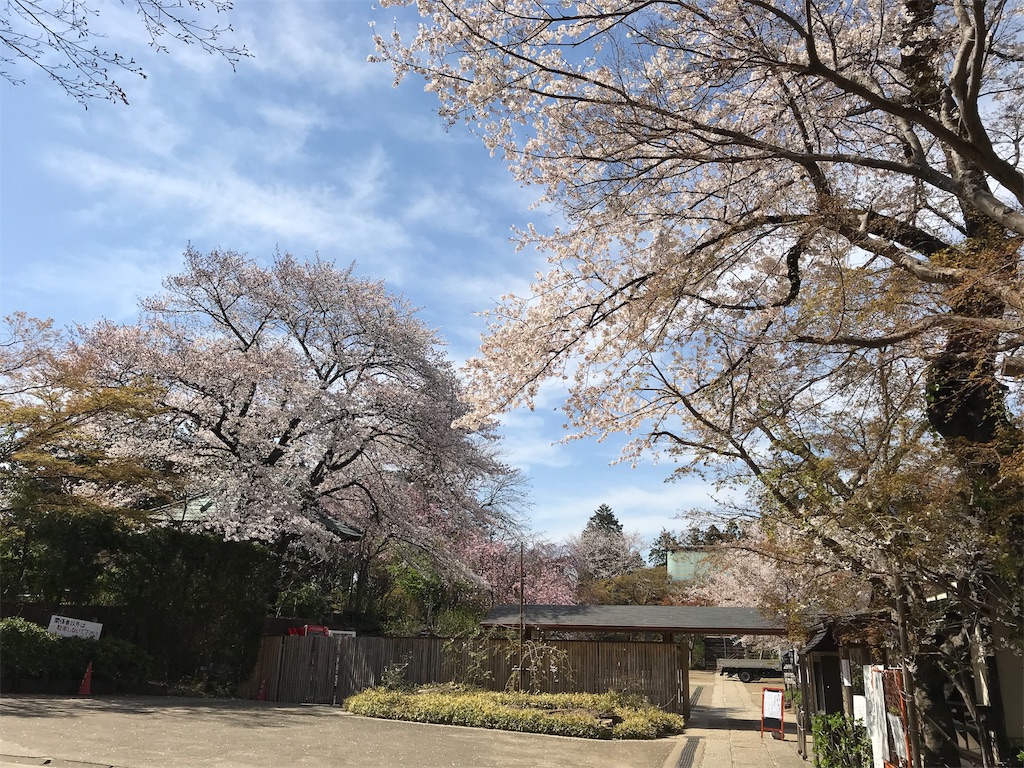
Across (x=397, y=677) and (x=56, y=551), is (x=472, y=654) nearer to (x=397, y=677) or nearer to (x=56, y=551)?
(x=397, y=677)

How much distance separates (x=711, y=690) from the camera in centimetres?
2672

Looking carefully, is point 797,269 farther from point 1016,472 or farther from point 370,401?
point 370,401

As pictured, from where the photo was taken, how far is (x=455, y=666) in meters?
16.0

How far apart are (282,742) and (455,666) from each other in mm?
6912

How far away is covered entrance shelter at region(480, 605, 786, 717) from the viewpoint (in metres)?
15.5

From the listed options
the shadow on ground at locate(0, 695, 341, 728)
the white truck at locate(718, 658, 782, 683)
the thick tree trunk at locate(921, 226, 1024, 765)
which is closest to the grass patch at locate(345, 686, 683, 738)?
the shadow on ground at locate(0, 695, 341, 728)

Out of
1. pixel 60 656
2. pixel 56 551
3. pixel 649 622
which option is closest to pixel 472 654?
pixel 649 622

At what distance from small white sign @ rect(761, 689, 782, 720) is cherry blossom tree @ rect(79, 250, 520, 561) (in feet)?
27.2

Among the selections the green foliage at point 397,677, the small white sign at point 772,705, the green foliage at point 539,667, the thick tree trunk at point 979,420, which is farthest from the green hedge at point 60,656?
the thick tree trunk at point 979,420

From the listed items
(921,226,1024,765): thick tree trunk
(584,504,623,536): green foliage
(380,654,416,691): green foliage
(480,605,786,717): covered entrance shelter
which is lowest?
(380,654,416,691): green foliage

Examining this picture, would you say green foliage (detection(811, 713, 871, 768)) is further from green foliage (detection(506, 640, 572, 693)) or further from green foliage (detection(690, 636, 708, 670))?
green foliage (detection(690, 636, 708, 670))

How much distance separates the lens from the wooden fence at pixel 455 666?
15492 millimetres

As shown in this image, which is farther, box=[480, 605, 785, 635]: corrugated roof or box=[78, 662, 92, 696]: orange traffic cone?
box=[480, 605, 785, 635]: corrugated roof

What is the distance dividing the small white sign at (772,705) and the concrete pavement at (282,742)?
47 centimetres
